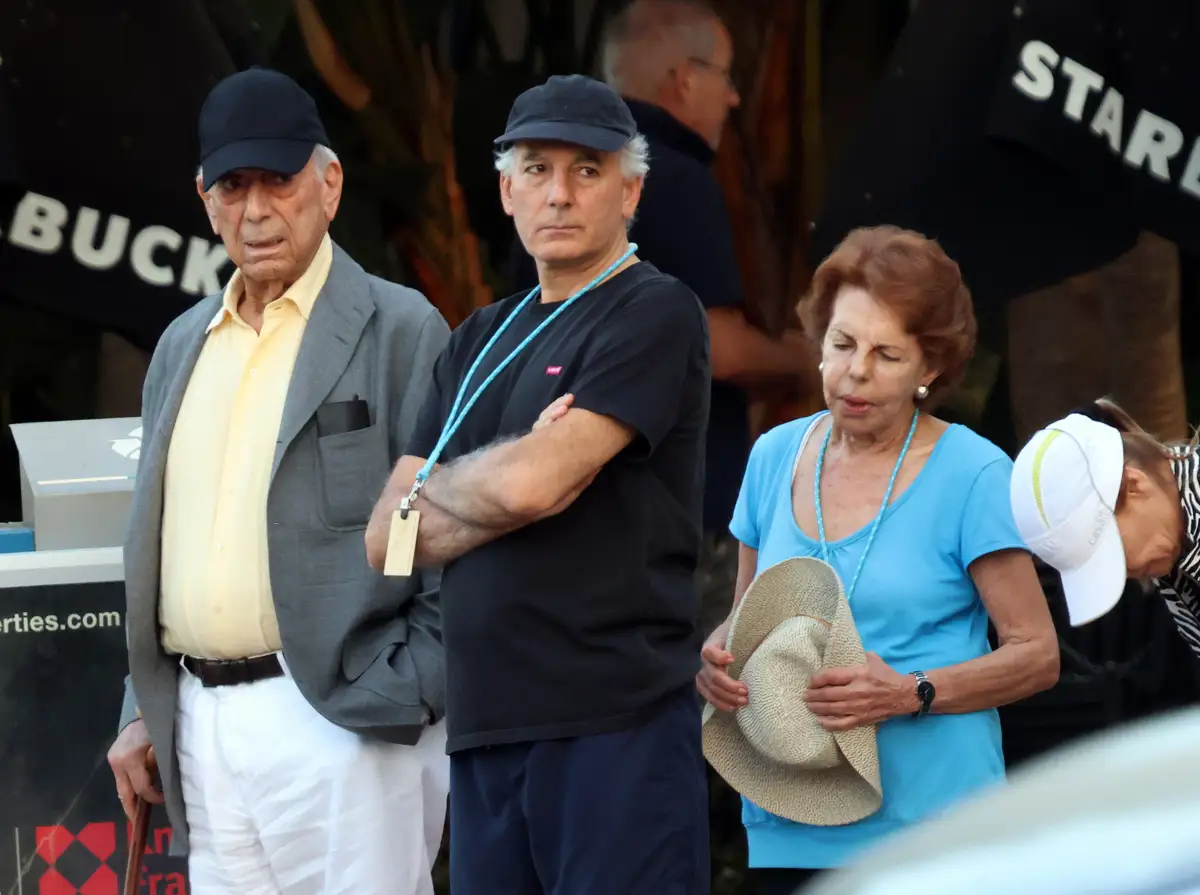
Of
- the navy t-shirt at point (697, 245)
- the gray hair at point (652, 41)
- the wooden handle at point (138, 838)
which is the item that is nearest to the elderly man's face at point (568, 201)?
the wooden handle at point (138, 838)

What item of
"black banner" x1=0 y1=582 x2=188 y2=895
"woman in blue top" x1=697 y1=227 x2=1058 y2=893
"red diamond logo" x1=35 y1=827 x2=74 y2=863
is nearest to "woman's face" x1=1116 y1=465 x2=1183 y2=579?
"woman in blue top" x1=697 y1=227 x2=1058 y2=893

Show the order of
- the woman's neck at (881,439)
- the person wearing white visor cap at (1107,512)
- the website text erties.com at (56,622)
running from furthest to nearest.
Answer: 1. the website text erties.com at (56,622)
2. the woman's neck at (881,439)
3. the person wearing white visor cap at (1107,512)

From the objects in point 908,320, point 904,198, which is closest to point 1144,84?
point 904,198

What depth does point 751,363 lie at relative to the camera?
4512 mm

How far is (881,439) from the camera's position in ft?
10.4

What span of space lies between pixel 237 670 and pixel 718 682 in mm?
829

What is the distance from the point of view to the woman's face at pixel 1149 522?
2.82 m

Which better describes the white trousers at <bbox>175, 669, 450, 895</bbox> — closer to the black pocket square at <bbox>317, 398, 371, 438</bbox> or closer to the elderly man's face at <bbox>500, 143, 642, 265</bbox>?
the black pocket square at <bbox>317, 398, 371, 438</bbox>

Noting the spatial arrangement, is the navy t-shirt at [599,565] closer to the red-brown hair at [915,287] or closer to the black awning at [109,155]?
the red-brown hair at [915,287]

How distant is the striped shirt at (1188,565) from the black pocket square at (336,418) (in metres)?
1.33

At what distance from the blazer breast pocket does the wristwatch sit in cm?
95

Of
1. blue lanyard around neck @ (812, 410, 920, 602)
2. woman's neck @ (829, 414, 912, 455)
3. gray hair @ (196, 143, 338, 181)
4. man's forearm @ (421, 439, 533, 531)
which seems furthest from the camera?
gray hair @ (196, 143, 338, 181)

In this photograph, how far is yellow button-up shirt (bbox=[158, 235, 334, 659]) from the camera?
3248mm

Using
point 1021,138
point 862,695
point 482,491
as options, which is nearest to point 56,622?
point 482,491
